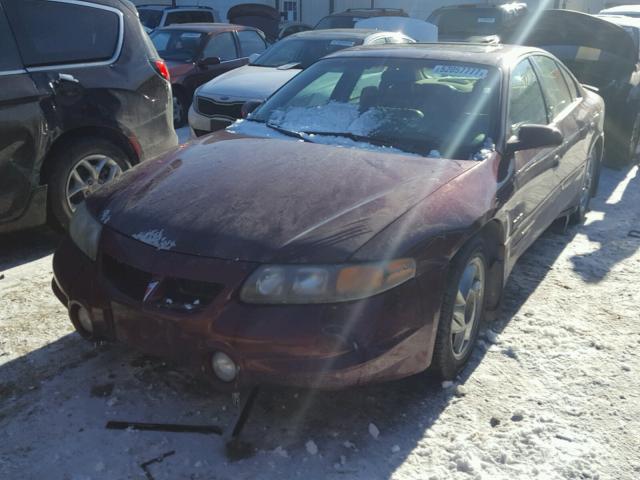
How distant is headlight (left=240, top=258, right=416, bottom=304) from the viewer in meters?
2.49

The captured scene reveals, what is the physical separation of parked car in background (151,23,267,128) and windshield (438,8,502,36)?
12.4ft

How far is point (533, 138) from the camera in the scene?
11.5ft

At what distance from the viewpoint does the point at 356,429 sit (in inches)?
111

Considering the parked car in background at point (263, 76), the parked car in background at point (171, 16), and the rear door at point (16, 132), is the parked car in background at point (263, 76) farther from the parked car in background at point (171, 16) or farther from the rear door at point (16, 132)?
the parked car in background at point (171, 16)

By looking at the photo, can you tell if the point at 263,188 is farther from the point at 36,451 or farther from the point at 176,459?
the point at 36,451

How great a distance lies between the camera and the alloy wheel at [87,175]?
4715mm

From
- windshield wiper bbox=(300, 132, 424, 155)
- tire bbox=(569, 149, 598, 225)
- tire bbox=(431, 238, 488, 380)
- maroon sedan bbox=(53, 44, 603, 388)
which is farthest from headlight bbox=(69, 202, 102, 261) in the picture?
tire bbox=(569, 149, 598, 225)

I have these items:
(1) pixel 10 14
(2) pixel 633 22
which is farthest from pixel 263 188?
(2) pixel 633 22

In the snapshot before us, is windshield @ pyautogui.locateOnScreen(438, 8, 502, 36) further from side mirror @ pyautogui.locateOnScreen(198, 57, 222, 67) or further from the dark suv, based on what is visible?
the dark suv

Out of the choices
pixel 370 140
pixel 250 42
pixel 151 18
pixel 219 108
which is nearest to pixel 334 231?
pixel 370 140

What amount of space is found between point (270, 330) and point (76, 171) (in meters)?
2.90

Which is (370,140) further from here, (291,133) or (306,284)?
(306,284)

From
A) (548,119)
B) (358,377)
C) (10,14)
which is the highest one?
(10,14)

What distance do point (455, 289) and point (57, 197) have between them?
302cm
